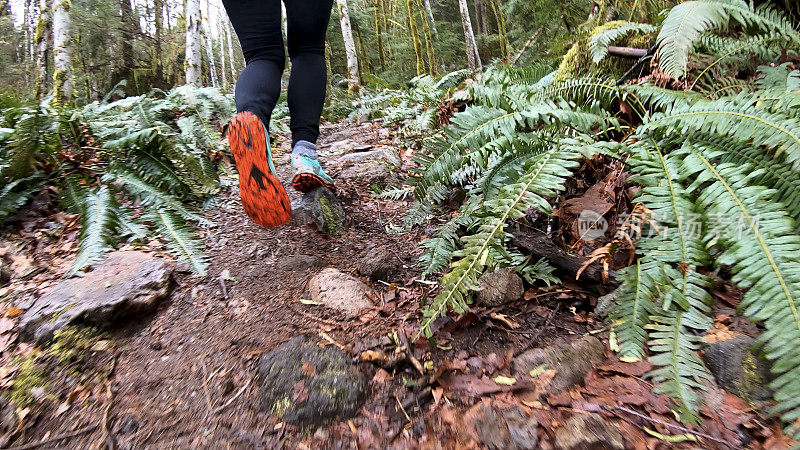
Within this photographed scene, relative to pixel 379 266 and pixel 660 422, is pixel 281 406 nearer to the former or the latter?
pixel 379 266

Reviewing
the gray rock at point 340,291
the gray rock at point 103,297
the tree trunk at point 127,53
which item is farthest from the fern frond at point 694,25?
Answer: the tree trunk at point 127,53

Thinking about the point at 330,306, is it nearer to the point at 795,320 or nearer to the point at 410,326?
the point at 410,326

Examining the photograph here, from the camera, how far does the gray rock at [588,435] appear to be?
899 millimetres

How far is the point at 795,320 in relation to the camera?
0.91 meters

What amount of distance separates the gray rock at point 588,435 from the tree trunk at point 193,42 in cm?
726

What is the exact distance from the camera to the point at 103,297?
1.45 metres

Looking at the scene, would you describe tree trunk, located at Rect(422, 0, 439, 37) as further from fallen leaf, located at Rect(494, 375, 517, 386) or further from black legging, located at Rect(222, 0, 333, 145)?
fallen leaf, located at Rect(494, 375, 517, 386)

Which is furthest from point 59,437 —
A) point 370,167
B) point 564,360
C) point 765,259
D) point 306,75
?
point 370,167

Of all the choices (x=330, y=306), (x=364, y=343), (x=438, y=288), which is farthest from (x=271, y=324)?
(x=438, y=288)

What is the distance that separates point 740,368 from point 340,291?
1.33 metres

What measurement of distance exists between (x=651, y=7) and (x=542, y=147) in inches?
120

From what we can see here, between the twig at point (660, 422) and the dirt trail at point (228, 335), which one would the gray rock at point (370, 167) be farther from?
the twig at point (660, 422)

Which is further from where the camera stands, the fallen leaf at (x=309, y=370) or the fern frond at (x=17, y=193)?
the fern frond at (x=17, y=193)

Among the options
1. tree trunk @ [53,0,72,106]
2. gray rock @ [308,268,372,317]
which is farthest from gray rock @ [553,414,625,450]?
tree trunk @ [53,0,72,106]
